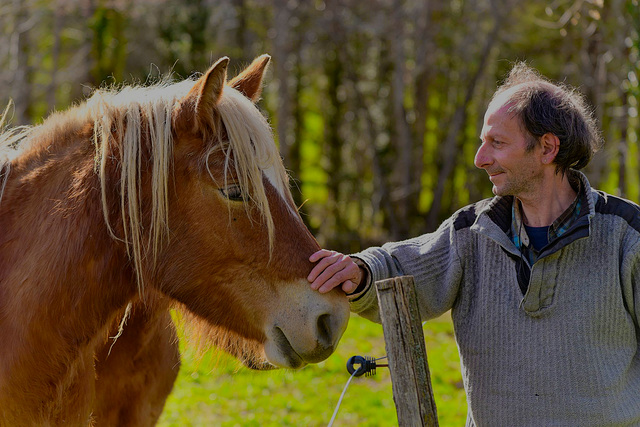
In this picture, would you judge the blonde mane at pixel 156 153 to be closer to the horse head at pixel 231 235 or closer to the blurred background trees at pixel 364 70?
the horse head at pixel 231 235

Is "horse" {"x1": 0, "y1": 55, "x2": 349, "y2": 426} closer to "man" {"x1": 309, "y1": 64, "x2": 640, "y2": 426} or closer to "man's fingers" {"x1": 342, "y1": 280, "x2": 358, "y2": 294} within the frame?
"man's fingers" {"x1": 342, "y1": 280, "x2": 358, "y2": 294}

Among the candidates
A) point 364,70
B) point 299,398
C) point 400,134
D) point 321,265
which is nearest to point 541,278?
point 321,265

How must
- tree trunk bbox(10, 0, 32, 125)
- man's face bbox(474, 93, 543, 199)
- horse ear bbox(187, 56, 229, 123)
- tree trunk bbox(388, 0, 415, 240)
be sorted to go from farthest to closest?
tree trunk bbox(388, 0, 415, 240)
tree trunk bbox(10, 0, 32, 125)
man's face bbox(474, 93, 543, 199)
horse ear bbox(187, 56, 229, 123)

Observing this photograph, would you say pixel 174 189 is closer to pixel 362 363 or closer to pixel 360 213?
pixel 362 363

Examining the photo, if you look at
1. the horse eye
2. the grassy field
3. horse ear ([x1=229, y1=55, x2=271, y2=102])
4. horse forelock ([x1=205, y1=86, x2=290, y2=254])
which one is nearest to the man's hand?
horse forelock ([x1=205, y1=86, x2=290, y2=254])

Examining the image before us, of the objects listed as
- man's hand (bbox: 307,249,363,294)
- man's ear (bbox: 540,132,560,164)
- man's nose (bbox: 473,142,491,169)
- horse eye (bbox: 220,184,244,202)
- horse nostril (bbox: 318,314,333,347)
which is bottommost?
horse nostril (bbox: 318,314,333,347)

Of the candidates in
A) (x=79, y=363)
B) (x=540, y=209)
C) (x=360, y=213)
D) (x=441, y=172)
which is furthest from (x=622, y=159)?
(x=79, y=363)

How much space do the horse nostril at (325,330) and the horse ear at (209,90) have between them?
31.2 inches

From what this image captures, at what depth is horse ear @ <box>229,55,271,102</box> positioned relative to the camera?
2797 mm

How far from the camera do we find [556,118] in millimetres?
2582

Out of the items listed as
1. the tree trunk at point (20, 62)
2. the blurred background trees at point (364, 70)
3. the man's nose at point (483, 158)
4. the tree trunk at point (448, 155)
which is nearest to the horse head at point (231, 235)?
the man's nose at point (483, 158)

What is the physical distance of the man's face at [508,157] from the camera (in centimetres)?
260

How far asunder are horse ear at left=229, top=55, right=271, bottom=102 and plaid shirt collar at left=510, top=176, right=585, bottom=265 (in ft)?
3.72

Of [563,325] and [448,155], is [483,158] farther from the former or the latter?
[448,155]
